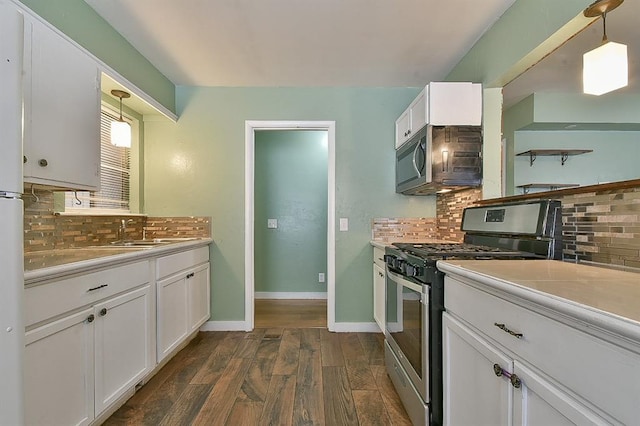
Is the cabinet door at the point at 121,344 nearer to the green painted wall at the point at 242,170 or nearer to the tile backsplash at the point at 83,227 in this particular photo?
the tile backsplash at the point at 83,227

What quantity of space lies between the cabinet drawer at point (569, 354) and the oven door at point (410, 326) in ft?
1.30

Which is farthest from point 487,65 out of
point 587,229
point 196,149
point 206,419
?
point 206,419

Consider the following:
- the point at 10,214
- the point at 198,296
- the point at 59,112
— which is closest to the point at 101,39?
the point at 59,112

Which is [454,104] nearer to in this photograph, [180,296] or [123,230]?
[180,296]

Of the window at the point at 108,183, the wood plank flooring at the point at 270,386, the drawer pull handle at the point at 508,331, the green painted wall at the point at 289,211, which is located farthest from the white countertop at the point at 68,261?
the green painted wall at the point at 289,211

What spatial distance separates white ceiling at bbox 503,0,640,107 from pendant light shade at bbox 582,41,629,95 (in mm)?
20

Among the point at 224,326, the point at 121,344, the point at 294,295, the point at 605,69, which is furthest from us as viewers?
the point at 294,295

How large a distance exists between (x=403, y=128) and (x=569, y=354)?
91.3 inches

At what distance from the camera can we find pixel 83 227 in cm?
218

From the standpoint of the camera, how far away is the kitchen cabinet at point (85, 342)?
1195mm

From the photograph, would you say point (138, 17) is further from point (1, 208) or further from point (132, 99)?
point (1, 208)

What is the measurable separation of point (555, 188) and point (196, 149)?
2835mm

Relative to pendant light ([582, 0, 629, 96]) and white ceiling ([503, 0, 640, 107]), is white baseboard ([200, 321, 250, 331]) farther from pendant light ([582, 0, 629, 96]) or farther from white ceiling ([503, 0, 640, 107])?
pendant light ([582, 0, 629, 96])

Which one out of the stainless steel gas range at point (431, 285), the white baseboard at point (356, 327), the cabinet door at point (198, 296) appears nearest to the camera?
the stainless steel gas range at point (431, 285)
